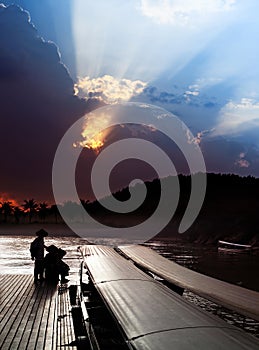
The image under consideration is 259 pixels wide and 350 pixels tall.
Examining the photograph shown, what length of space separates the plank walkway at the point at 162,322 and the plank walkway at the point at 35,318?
1352 millimetres

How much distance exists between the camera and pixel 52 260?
18922 millimetres

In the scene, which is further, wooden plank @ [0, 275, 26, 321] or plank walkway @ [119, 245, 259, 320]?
wooden plank @ [0, 275, 26, 321]

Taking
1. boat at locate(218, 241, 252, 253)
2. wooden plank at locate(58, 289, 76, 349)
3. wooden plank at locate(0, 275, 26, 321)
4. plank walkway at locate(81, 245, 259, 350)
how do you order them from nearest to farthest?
plank walkway at locate(81, 245, 259, 350)
wooden plank at locate(58, 289, 76, 349)
wooden plank at locate(0, 275, 26, 321)
boat at locate(218, 241, 252, 253)

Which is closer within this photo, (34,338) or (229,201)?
(34,338)

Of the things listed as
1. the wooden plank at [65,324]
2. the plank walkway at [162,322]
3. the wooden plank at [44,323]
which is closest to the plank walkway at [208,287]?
the plank walkway at [162,322]

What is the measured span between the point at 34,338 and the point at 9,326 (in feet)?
4.14

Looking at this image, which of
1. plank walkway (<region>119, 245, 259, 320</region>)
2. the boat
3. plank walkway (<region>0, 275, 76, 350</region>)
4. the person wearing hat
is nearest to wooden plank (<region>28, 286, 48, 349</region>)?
plank walkway (<region>0, 275, 76, 350</region>)

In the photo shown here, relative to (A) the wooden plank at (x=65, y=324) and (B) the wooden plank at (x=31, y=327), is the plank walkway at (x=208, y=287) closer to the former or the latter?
(A) the wooden plank at (x=65, y=324)

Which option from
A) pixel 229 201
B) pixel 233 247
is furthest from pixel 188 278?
pixel 229 201

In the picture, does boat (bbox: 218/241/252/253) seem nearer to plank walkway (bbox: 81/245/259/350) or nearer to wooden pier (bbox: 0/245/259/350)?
wooden pier (bbox: 0/245/259/350)

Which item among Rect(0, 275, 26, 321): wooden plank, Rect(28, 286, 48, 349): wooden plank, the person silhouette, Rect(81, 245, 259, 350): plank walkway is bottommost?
Rect(28, 286, 48, 349): wooden plank

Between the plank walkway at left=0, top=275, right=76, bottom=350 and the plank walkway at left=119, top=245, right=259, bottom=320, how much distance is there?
368 centimetres

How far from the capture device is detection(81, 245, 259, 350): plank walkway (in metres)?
6.32

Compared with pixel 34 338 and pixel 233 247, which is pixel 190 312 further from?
pixel 233 247
